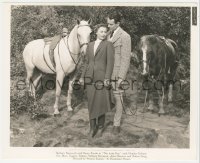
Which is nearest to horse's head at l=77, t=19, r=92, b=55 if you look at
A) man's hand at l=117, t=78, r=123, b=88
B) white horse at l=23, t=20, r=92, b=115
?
white horse at l=23, t=20, r=92, b=115

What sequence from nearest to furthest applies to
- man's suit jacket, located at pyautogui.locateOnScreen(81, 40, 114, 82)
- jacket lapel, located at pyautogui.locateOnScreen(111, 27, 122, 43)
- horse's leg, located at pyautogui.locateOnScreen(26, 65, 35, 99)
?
man's suit jacket, located at pyautogui.locateOnScreen(81, 40, 114, 82), jacket lapel, located at pyautogui.locateOnScreen(111, 27, 122, 43), horse's leg, located at pyautogui.locateOnScreen(26, 65, 35, 99)

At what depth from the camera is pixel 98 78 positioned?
203 inches

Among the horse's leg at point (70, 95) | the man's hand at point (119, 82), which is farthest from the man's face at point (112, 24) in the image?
the horse's leg at point (70, 95)

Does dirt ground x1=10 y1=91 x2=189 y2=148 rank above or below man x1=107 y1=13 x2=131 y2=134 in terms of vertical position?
below

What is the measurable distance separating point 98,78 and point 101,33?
0.64m

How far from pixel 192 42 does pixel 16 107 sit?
8.86 ft

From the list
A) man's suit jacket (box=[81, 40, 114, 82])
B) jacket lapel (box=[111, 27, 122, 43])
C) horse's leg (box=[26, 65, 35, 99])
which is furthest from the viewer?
horse's leg (box=[26, 65, 35, 99])

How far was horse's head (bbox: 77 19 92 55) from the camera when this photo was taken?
5.16 metres

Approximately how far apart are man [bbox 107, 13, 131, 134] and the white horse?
392 millimetres

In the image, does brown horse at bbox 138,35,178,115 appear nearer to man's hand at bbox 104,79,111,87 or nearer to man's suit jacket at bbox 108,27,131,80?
man's suit jacket at bbox 108,27,131,80

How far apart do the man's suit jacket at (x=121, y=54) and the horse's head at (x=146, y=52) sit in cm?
17

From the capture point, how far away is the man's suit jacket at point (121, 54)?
5.21m

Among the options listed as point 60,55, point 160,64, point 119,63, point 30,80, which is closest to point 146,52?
point 160,64
